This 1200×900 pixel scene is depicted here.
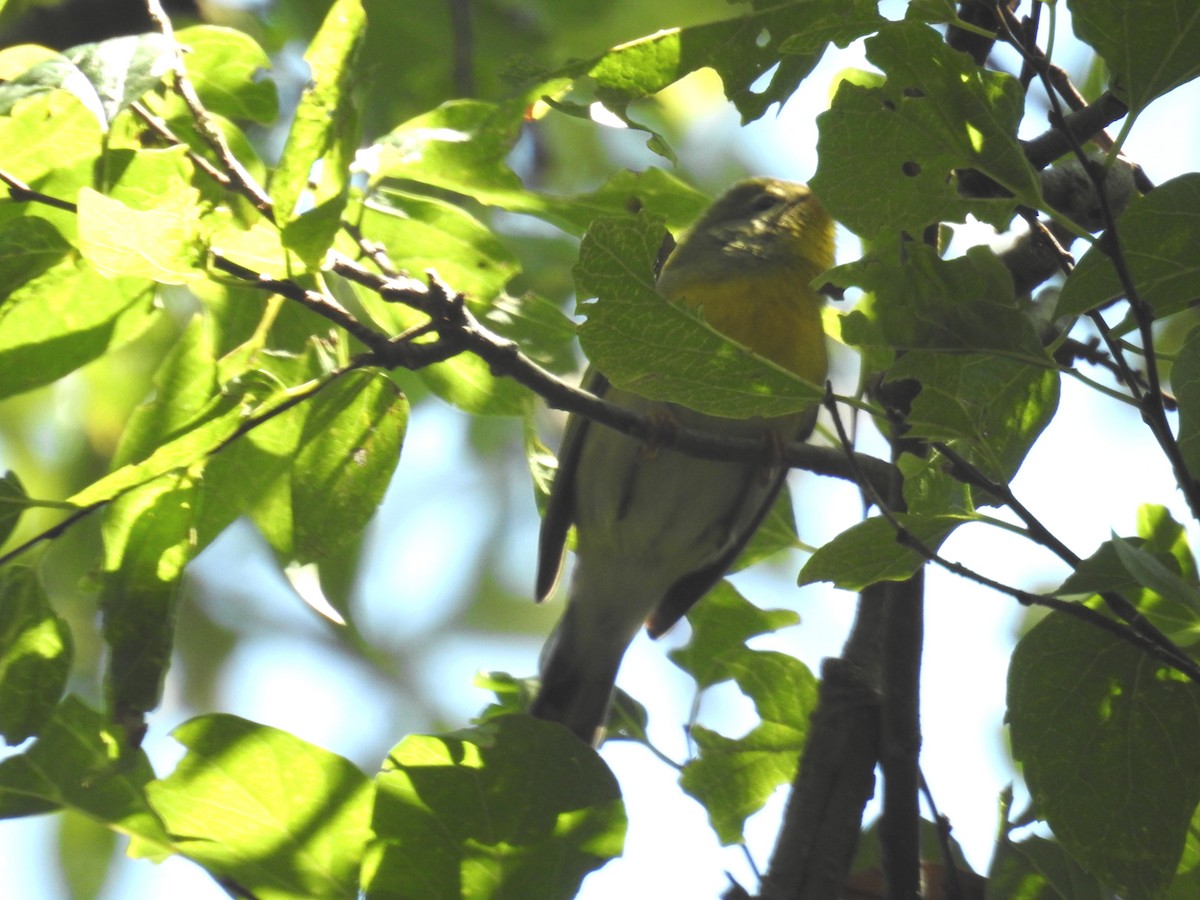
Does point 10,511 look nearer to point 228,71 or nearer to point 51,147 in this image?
point 51,147

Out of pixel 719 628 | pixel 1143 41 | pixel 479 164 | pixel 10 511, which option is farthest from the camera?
pixel 719 628

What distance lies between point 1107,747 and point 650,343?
0.82m

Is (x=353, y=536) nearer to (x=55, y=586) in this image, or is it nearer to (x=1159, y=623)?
(x=1159, y=623)

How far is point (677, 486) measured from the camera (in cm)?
447

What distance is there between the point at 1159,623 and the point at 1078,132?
33.0 inches

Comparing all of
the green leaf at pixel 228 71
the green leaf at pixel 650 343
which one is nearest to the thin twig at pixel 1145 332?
the green leaf at pixel 650 343

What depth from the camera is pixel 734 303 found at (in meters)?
4.17

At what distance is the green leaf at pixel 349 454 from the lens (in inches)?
85.0

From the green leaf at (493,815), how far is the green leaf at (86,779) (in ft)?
1.14

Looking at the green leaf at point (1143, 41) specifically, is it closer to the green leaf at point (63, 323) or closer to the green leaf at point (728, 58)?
the green leaf at point (728, 58)

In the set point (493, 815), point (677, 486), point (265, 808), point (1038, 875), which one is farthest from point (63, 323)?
point (677, 486)

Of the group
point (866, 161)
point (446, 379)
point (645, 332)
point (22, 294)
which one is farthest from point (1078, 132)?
point (22, 294)

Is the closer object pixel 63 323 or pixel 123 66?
pixel 123 66

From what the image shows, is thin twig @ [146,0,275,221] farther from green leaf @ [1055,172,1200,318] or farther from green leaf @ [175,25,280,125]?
green leaf @ [1055,172,1200,318]
